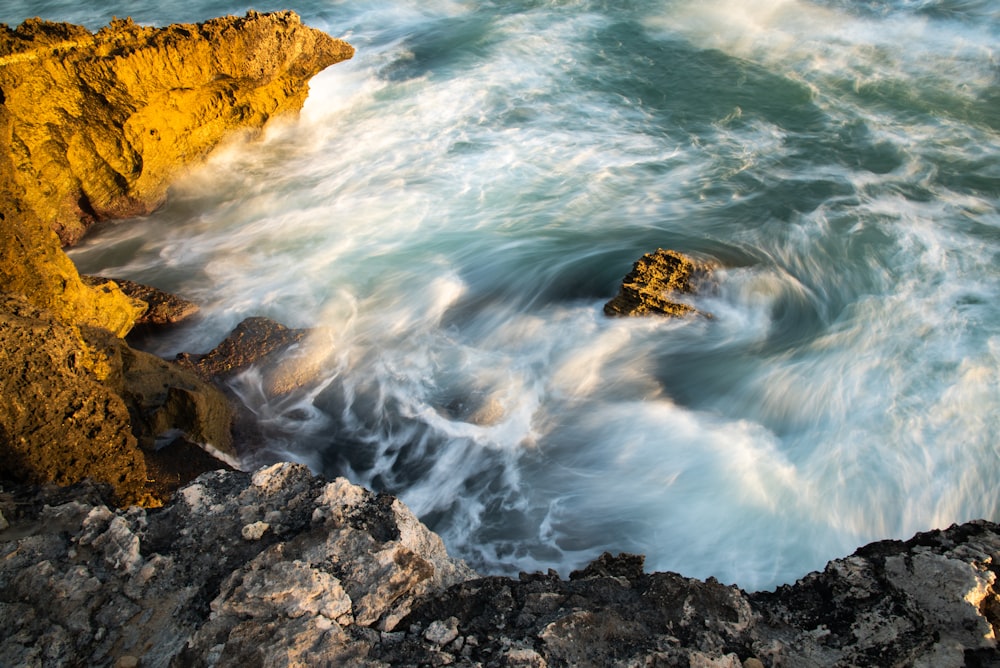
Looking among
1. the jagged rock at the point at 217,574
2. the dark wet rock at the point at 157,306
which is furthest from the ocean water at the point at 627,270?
the jagged rock at the point at 217,574

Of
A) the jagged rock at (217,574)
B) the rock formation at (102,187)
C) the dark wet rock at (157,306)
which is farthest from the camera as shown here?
the dark wet rock at (157,306)

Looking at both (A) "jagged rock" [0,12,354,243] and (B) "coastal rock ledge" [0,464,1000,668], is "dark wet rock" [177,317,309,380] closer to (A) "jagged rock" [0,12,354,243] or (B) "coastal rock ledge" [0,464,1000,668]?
(A) "jagged rock" [0,12,354,243]

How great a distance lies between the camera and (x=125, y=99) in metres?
7.58

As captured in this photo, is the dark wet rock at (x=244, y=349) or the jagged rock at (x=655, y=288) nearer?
the dark wet rock at (x=244, y=349)

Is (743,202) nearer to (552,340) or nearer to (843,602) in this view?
(552,340)

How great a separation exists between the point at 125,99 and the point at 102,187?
1207mm

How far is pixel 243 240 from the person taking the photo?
28.0 feet

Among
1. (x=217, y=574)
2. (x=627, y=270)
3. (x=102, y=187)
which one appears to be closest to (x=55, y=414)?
(x=217, y=574)

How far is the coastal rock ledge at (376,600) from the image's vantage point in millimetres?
2922

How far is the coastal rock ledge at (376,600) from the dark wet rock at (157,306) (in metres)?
3.50

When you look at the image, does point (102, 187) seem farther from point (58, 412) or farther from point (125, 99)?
point (58, 412)

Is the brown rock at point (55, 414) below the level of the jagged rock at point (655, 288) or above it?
above

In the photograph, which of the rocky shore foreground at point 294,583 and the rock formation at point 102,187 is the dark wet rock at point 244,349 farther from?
the rocky shore foreground at point 294,583

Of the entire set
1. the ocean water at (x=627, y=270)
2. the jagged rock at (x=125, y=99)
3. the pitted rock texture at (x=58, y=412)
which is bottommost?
the ocean water at (x=627, y=270)
